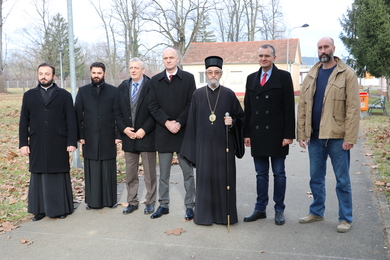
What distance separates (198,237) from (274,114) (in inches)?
74.2

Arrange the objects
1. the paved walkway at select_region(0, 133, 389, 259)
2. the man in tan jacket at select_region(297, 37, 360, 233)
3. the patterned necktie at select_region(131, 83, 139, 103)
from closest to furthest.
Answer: the paved walkway at select_region(0, 133, 389, 259) → the man in tan jacket at select_region(297, 37, 360, 233) → the patterned necktie at select_region(131, 83, 139, 103)

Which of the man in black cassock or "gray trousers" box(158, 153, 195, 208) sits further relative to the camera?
"gray trousers" box(158, 153, 195, 208)

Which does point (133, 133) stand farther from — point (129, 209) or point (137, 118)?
point (129, 209)

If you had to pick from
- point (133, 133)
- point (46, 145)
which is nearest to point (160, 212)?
point (133, 133)

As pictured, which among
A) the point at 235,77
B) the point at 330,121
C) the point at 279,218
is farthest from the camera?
the point at 235,77

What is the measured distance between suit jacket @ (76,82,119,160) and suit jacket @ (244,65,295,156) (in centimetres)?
226

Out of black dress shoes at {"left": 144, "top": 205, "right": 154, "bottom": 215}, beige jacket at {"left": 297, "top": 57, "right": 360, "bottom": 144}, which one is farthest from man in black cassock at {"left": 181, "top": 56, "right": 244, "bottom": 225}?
beige jacket at {"left": 297, "top": 57, "right": 360, "bottom": 144}

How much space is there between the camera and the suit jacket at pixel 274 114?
561cm

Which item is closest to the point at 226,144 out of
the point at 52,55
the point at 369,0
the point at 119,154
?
A: the point at 119,154

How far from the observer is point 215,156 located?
5613mm

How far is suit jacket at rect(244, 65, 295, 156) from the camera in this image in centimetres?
561

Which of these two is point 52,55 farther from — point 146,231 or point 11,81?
point 146,231

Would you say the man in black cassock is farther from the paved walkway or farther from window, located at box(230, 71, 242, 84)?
window, located at box(230, 71, 242, 84)

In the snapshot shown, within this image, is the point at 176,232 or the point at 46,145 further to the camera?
the point at 46,145
